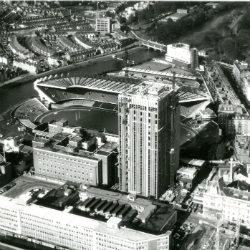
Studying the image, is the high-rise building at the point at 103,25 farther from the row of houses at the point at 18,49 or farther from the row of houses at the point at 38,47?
the row of houses at the point at 18,49

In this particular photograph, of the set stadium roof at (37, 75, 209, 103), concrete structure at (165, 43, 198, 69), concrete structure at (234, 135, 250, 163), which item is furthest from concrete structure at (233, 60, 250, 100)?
concrete structure at (234, 135, 250, 163)

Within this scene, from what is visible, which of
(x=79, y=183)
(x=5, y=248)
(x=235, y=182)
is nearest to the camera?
(x=5, y=248)

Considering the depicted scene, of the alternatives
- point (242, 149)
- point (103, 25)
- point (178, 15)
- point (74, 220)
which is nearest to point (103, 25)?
point (103, 25)

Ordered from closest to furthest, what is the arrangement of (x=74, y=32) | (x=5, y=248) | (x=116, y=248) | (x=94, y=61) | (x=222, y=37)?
(x=116, y=248) → (x=5, y=248) → (x=94, y=61) → (x=222, y=37) → (x=74, y=32)

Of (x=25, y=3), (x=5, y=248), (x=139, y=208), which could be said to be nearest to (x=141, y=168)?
(x=139, y=208)

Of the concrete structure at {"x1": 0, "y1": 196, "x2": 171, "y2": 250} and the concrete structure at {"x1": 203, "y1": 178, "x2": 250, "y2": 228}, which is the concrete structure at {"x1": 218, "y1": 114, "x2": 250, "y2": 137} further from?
the concrete structure at {"x1": 0, "y1": 196, "x2": 171, "y2": 250}

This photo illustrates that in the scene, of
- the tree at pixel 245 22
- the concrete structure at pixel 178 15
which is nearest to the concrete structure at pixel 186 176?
the tree at pixel 245 22

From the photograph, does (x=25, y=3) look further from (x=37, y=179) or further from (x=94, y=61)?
(x=37, y=179)
